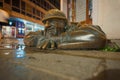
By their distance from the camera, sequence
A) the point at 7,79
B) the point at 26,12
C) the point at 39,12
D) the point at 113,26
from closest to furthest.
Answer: the point at 7,79, the point at 113,26, the point at 26,12, the point at 39,12

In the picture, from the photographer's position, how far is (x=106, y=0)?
2.73m

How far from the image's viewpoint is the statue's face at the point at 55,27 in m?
1.84

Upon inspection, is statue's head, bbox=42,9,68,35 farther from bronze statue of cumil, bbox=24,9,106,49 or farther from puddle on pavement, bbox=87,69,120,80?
puddle on pavement, bbox=87,69,120,80

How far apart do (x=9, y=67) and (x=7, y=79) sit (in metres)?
0.09

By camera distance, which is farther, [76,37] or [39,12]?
[39,12]

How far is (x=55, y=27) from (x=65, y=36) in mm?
256

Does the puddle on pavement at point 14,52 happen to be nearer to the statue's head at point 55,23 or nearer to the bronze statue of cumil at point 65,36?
the bronze statue of cumil at point 65,36

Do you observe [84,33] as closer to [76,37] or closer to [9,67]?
[76,37]

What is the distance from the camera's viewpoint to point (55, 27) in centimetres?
184

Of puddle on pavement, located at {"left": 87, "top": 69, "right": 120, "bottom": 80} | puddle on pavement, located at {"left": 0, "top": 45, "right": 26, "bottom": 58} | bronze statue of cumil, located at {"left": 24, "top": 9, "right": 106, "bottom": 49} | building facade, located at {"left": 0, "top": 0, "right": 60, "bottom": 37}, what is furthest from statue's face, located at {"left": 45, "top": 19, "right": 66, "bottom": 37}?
building facade, located at {"left": 0, "top": 0, "right": 60, "bottom": 37}

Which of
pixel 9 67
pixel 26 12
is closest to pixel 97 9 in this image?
pixel 9 67

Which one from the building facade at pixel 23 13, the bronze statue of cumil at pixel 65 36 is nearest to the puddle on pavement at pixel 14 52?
the bronze statue of cumil at pixel 65 36

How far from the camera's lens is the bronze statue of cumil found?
1.50 meters

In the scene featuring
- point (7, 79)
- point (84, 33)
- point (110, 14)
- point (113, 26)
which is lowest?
point (7, 79)
